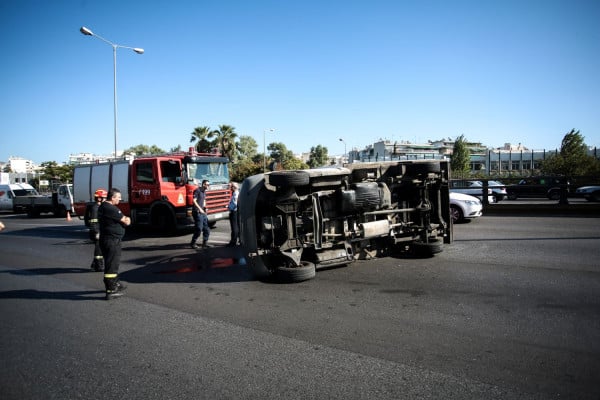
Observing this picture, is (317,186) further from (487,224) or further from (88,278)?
(487,224)

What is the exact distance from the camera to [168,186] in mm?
12305

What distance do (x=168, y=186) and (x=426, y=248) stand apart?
856cm

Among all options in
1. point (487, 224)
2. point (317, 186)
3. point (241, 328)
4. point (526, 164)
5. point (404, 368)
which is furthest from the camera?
point (526, 164)

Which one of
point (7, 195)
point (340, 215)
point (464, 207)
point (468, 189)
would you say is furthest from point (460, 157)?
point (340, 215)

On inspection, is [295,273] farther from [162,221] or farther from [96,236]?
[162,221]

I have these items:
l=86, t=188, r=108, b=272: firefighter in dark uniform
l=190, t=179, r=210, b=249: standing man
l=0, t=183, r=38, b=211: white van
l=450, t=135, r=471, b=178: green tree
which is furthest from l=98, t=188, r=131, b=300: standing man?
l=450, t=135, r=471, b=178: green tree

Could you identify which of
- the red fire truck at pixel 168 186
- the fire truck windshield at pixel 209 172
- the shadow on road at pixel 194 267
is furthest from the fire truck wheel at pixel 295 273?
the fire truck windshield at pixel 209 172

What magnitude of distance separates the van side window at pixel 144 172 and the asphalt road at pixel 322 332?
213 inches

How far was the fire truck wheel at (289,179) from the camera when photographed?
5.76 metres

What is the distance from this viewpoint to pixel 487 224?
1187 centimetres

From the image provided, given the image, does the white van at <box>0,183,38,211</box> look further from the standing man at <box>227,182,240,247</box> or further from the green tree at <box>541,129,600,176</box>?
the green tree at <box>541,129,600,176</box>

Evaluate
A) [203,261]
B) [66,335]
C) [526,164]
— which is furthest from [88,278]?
[526,164]

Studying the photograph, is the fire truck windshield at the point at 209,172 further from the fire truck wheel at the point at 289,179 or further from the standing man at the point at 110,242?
the fire truck wheel at the point at 289,179

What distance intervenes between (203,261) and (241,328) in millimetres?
4149
